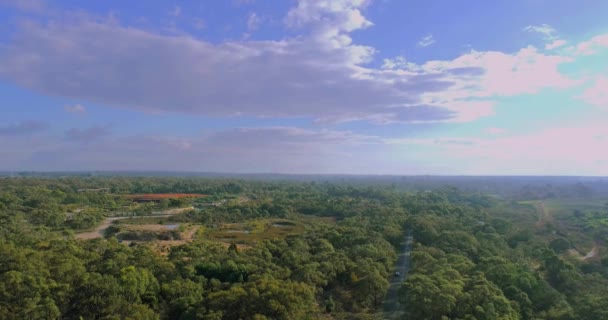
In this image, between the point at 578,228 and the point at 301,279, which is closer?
the point at 301,279

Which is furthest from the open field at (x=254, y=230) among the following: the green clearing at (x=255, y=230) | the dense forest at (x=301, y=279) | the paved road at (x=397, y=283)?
the paved road at (x=397, y=283)

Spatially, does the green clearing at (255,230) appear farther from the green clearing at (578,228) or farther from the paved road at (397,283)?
the green clearing at (578,228)

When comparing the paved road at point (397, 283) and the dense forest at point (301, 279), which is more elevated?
the dense forest at point (301, 279)

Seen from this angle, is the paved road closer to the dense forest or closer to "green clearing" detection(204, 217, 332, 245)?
the dense forest

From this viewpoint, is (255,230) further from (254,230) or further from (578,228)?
(578,228)

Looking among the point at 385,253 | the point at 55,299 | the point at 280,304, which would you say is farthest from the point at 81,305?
the point at 385,253

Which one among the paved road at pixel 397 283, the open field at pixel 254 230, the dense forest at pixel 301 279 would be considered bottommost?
the open field at pixel 254 230

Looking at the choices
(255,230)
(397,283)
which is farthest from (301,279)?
(255,230)

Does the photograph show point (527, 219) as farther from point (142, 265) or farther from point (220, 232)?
point (142, 265)

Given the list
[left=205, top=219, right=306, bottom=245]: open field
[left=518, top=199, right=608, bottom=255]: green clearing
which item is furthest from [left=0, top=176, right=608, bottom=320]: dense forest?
[left=205, top=219, right=306, bottom=245]: open field

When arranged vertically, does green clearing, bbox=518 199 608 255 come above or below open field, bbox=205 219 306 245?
above
